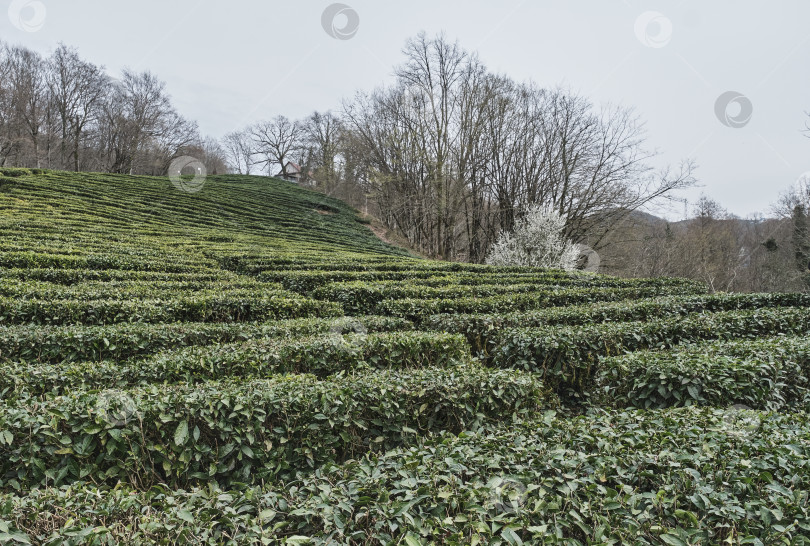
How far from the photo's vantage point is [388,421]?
3.85 metres

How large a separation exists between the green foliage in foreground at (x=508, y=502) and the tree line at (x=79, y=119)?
42449 mm

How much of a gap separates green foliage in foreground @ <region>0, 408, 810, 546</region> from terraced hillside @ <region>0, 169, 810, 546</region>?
0.01m

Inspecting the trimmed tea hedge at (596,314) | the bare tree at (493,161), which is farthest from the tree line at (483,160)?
the trimmed tea hedge at (596,314)

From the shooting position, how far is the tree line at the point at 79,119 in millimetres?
34781

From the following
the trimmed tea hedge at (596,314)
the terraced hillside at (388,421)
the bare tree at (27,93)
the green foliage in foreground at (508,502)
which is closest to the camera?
the green foliage in foreground at (508,502)

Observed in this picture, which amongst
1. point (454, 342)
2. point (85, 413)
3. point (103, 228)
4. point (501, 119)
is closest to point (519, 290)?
point (454, 342)

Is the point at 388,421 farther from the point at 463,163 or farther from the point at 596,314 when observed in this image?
the point at 463,163

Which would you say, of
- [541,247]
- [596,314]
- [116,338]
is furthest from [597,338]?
[541,247]

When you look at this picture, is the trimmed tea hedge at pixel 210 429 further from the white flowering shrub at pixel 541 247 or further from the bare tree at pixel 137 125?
the bare tree at pixel 137 125

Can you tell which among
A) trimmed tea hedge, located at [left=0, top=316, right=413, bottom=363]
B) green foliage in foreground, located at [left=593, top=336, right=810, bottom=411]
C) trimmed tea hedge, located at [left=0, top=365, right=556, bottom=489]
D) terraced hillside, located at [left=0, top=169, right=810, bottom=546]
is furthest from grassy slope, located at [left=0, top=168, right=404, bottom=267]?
green foliage in foreground, located at [left=593, top=336, right=810, bottom=411]

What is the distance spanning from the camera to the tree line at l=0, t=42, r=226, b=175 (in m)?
34.8

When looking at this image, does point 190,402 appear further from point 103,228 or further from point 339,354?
point 103,228

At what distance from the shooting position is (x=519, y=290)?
11.2 metres

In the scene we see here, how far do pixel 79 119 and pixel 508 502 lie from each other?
5064cm
